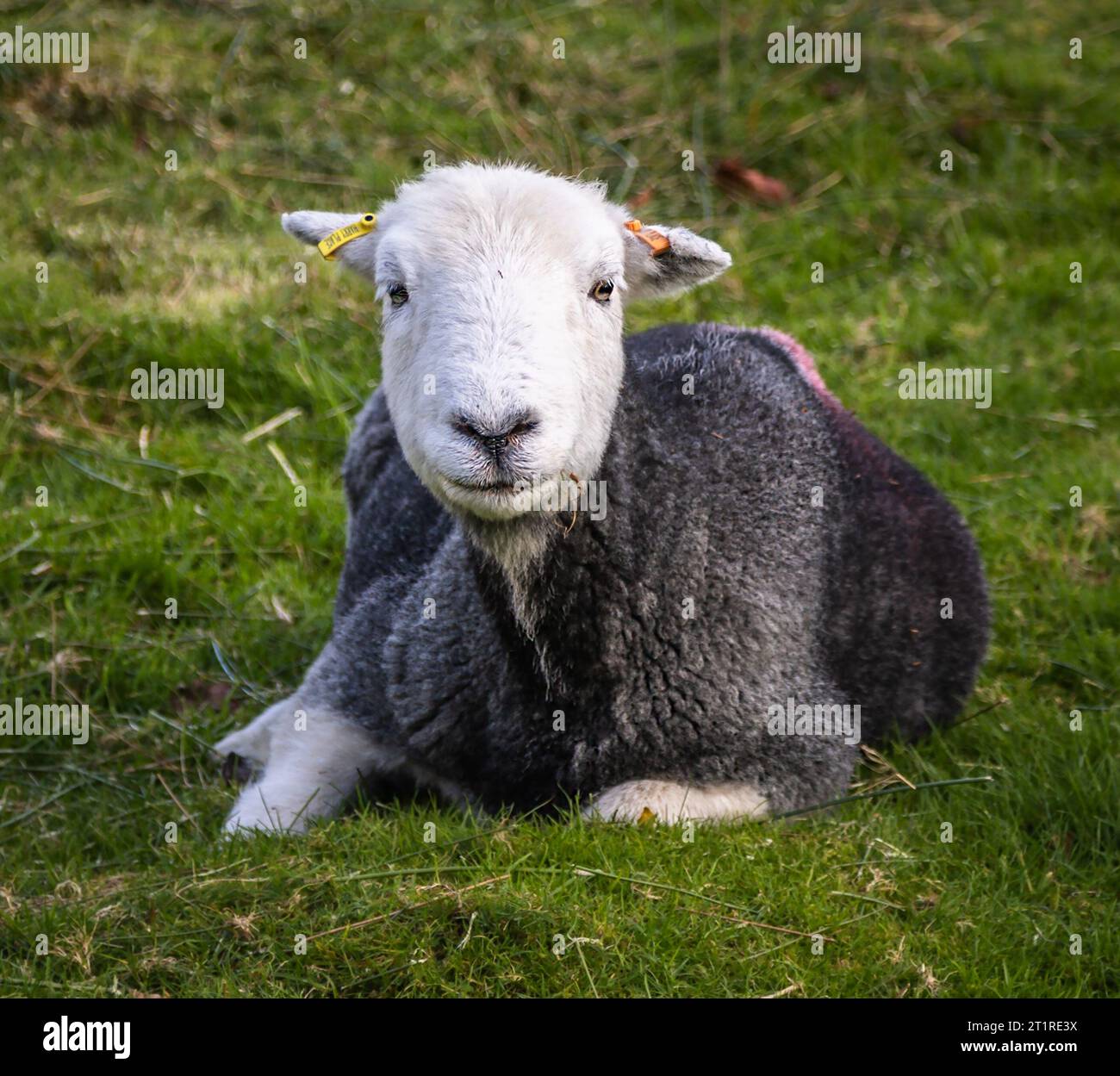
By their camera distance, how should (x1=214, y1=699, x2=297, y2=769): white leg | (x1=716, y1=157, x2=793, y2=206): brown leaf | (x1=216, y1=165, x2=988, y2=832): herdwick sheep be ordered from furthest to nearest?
(x1=716, y1=157, x2=793, y2=206): brown leaf, (x1=214, y1=699, x2=297, y2=769): white leg, (x1=216, y1=165, x2=988, y2=832): herdwick sheep

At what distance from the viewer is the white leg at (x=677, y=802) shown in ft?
16.3

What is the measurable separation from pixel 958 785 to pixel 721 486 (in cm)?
135

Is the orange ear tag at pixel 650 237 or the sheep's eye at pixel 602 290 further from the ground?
the orange ear tag at pixel 650 237

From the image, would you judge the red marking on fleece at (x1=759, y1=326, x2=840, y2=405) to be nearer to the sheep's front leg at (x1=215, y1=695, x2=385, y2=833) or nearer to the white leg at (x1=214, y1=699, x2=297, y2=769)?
the sheep's front leg at (x1=215, y1=695, x2=385, y2=833)

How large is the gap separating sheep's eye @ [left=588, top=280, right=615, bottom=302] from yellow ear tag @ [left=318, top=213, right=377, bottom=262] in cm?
90

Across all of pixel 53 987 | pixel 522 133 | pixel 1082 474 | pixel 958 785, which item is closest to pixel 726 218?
pixel 522 133

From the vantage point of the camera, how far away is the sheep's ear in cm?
542

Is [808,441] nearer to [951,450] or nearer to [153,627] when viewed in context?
[951,450]
